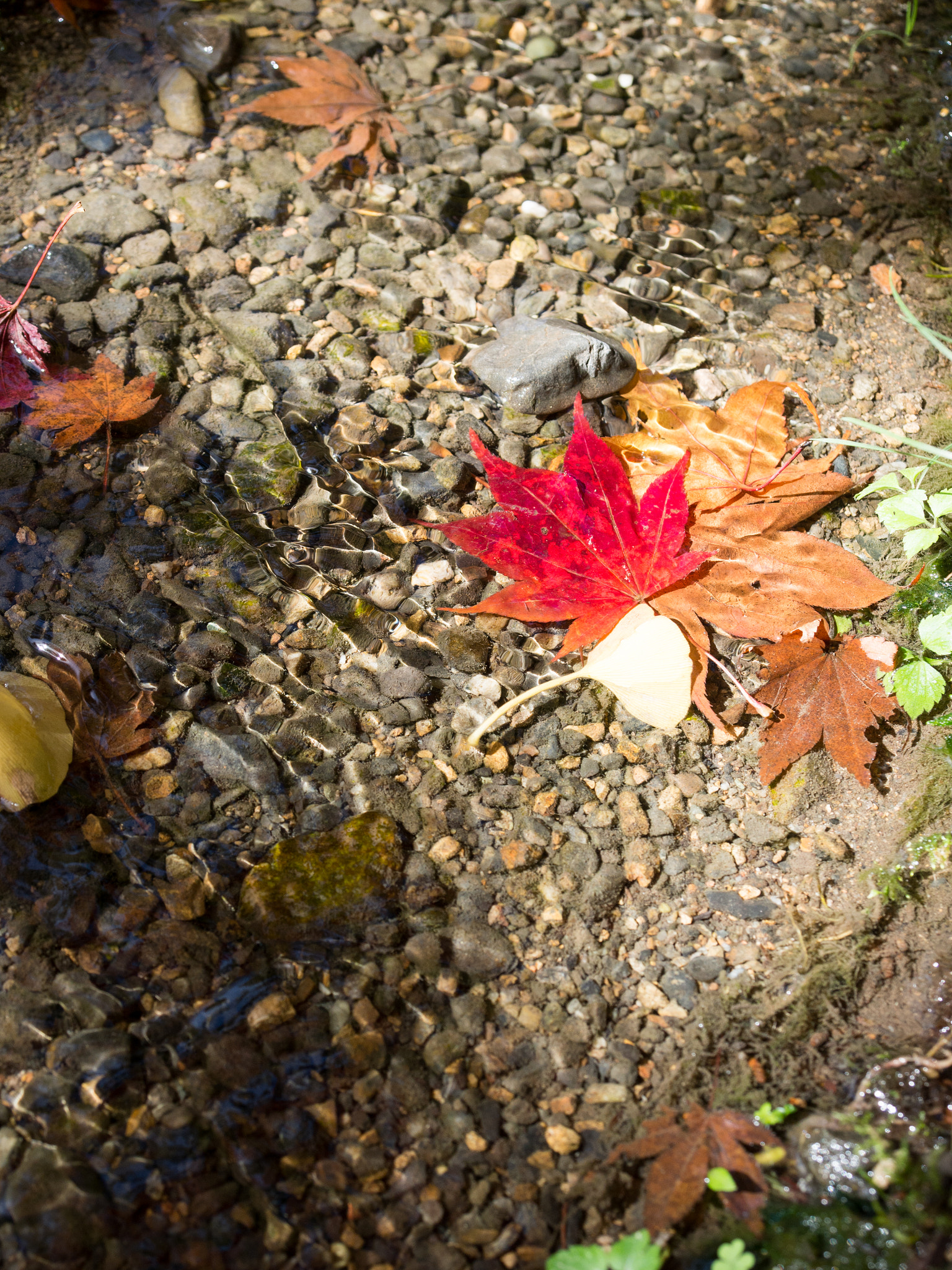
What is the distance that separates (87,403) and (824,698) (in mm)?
1813

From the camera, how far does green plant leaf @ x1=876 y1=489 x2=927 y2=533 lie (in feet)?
6.37

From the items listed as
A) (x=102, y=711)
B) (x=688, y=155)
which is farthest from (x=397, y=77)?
(x=102, y=711)

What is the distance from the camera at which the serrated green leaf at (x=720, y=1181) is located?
133 cm

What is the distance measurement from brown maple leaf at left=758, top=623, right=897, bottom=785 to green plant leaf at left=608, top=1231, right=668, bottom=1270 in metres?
0.83

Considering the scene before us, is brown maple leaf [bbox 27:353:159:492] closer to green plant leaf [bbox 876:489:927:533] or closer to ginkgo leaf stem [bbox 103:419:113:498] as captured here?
ginkgo leaf stem [bbox 103:419:113:498]

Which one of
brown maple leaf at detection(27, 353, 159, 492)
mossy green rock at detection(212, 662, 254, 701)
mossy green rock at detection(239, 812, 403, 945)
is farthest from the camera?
brown maple leaf at detection(27, 353, 159, 492)

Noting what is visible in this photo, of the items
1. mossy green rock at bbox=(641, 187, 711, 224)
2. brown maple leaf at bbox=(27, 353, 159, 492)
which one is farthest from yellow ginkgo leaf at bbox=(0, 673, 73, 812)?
mossy green rock at bbox=(641, 187, 711, 224)

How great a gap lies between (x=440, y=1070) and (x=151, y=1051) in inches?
18.3

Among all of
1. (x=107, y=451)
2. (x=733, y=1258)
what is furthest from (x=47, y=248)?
(x=733, y=1258)

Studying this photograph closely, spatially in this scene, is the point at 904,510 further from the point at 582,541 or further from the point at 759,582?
the point at 582,541

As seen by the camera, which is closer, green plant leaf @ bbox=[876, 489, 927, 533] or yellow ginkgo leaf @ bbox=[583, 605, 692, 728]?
yellow ginkgo leaf @ bbox=[583, 605, 692, 728]

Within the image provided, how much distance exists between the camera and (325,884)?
161 centimetres

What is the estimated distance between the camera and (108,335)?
229 centimetres

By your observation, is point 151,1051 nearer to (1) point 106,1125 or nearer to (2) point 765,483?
(1) point 106,1125
